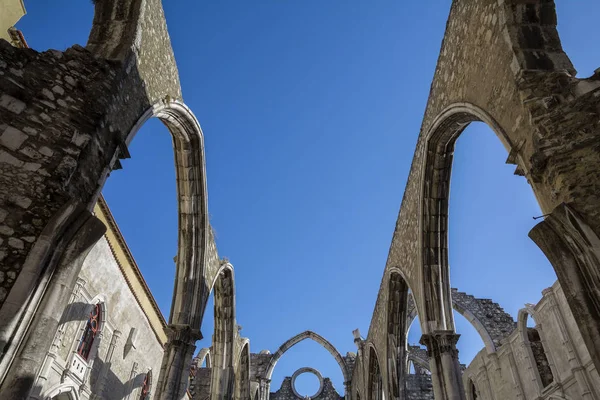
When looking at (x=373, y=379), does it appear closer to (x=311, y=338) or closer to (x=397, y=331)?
(x=397, y=331)

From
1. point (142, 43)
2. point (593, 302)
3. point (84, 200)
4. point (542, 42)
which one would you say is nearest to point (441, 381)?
point (593, 302)

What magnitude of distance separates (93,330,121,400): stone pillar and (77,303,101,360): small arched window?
2.47ft

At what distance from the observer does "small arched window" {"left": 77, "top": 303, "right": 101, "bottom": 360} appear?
9680 mm

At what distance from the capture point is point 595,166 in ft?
11.4

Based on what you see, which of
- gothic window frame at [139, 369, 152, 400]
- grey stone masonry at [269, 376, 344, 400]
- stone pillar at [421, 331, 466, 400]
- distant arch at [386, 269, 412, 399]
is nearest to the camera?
stone pillar at [421, 331, 466, 400]

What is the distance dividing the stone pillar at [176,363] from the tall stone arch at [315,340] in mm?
11840

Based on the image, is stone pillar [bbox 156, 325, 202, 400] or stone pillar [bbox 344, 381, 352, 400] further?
stone pillar [bbox 344, 381, 352, 400]

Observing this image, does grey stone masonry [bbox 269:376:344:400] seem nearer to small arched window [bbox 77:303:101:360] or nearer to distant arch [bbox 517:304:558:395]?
distant arch [bbox 517:304:558:395]

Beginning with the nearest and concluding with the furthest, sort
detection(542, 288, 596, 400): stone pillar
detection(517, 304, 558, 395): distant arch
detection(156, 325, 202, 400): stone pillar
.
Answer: detection(156, 325, 202, 400): stone pillar
detection(542, 288, 596, 400): stone pillar
detection(517, 304, 558, 395): distant arch

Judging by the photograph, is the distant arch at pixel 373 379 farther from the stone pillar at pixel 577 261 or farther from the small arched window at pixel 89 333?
the stone pillar at pixel 577 261

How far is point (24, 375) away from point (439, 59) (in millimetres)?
7193

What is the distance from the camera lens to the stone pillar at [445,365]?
25.1 feet

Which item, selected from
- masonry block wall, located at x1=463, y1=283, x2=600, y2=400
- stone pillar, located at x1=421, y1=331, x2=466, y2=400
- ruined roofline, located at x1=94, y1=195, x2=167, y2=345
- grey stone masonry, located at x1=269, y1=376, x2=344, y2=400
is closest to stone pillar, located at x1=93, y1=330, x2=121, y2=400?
ruined roofline, located at x1=94, y1=195, x2=167, y2=345

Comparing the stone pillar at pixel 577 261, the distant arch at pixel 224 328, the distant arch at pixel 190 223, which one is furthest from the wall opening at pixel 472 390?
Answer: the stone pillar at pixel 577 261
